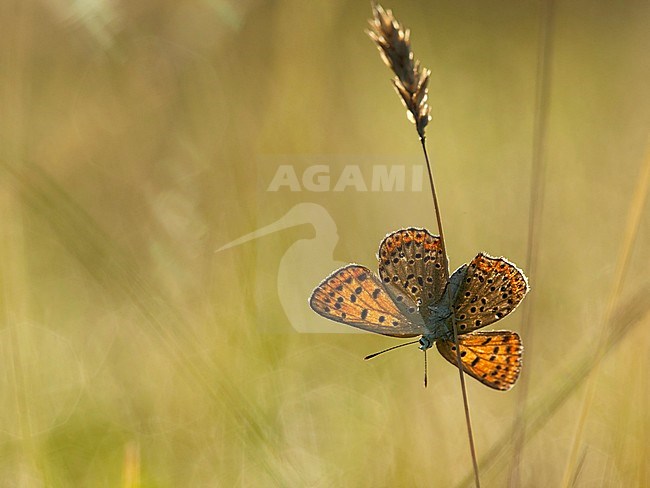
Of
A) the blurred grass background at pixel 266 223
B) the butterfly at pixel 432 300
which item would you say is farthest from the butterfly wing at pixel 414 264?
the blurred grass background at pixel 266 223

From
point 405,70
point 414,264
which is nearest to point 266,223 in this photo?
point 414,264

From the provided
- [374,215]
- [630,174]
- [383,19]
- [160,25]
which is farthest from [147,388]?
[160,25]

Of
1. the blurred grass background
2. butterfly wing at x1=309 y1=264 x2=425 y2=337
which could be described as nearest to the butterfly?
butterfly wing at x1=309 y1=264 x2=425 y2=337

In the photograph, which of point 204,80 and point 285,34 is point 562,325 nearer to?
point 285,34

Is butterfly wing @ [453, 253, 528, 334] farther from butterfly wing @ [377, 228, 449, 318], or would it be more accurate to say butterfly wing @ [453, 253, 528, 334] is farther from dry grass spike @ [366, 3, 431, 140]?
dry grass spike @ [366, 3, 431, 140]

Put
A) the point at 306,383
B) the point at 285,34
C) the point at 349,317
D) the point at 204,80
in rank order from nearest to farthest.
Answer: the point at 349,317 < the point at 306,383 < the point at 285,34 < the point at 204,80

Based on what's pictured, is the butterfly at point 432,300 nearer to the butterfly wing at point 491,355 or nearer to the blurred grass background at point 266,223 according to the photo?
the butterfly wing at point 491,355

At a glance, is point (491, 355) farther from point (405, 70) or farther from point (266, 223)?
point (266, 223)
